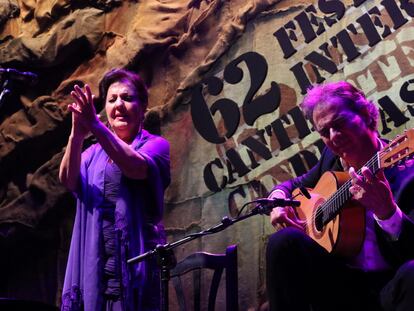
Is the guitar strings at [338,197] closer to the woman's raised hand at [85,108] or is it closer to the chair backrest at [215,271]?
the chair backrest at [215,271]

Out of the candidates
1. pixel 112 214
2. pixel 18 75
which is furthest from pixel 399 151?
pixel 18 75

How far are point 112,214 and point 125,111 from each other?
496 millimetres

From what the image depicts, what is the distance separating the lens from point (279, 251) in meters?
2.05

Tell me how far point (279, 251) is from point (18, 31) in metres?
3.56

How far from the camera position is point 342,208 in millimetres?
2242

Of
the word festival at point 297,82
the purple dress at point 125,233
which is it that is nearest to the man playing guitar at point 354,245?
the purple dress at point 125,233

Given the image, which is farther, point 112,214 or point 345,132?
point 112,214

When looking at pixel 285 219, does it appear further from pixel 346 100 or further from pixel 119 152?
pixel 119 152

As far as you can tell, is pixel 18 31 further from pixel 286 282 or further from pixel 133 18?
pixel 286 282

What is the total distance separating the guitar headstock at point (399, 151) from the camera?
1.97 metres

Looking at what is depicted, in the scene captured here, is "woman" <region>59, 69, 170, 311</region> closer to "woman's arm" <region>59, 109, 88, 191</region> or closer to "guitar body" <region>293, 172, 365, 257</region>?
"woman's arm" <region>59, 109, 88, 191</region>

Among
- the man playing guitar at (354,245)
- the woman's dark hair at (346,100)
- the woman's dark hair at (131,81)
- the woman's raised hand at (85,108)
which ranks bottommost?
the man playing guitar at (354,245)

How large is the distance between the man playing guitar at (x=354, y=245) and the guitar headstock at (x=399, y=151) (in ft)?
0.04

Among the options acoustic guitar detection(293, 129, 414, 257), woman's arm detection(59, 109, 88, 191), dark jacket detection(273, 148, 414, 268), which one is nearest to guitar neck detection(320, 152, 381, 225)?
acoustic guitar detection(293, 129, 414, 257)
